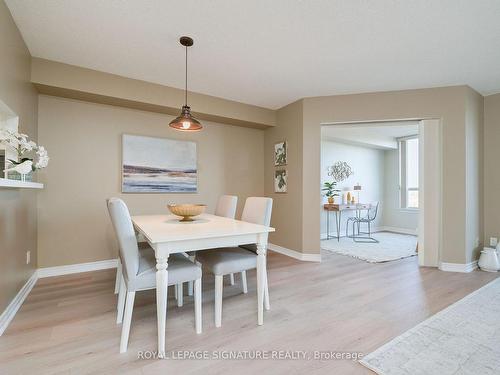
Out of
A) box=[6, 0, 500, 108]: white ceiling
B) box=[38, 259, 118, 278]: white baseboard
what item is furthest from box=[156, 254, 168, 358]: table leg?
box=[38, 259, 118, 278]: white baseboard

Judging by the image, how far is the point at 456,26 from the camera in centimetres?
207

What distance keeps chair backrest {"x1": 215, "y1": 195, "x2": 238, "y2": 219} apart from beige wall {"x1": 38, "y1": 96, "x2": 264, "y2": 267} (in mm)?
896

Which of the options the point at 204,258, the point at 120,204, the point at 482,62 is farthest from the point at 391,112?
the point at 120,204

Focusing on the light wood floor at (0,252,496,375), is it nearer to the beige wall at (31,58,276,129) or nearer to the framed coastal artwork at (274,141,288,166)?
the framed coastal artwork at (274,141,288,166)

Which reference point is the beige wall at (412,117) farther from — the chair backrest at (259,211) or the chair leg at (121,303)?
the chair leg at (121,303)

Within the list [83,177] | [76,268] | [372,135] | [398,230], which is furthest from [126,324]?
[398,230]

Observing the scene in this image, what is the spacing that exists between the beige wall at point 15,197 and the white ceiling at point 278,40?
0.67ft

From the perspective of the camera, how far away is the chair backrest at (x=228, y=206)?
114 inches

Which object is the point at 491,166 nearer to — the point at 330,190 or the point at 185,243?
the point at 330,190

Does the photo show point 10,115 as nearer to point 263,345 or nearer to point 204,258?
point 204,258

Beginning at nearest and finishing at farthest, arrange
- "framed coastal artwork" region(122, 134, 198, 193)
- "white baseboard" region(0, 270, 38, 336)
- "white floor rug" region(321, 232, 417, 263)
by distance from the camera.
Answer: "white baseboard" region(0, 270, 38, 336), "framed coastal artwork" region(122, 134, 198, 193), "white floor rug" region(321, 232, 417, 263)

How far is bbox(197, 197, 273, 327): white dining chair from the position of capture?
1887 millimetres

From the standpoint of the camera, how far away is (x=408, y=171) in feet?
20.4

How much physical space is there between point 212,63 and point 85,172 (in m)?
2.04
